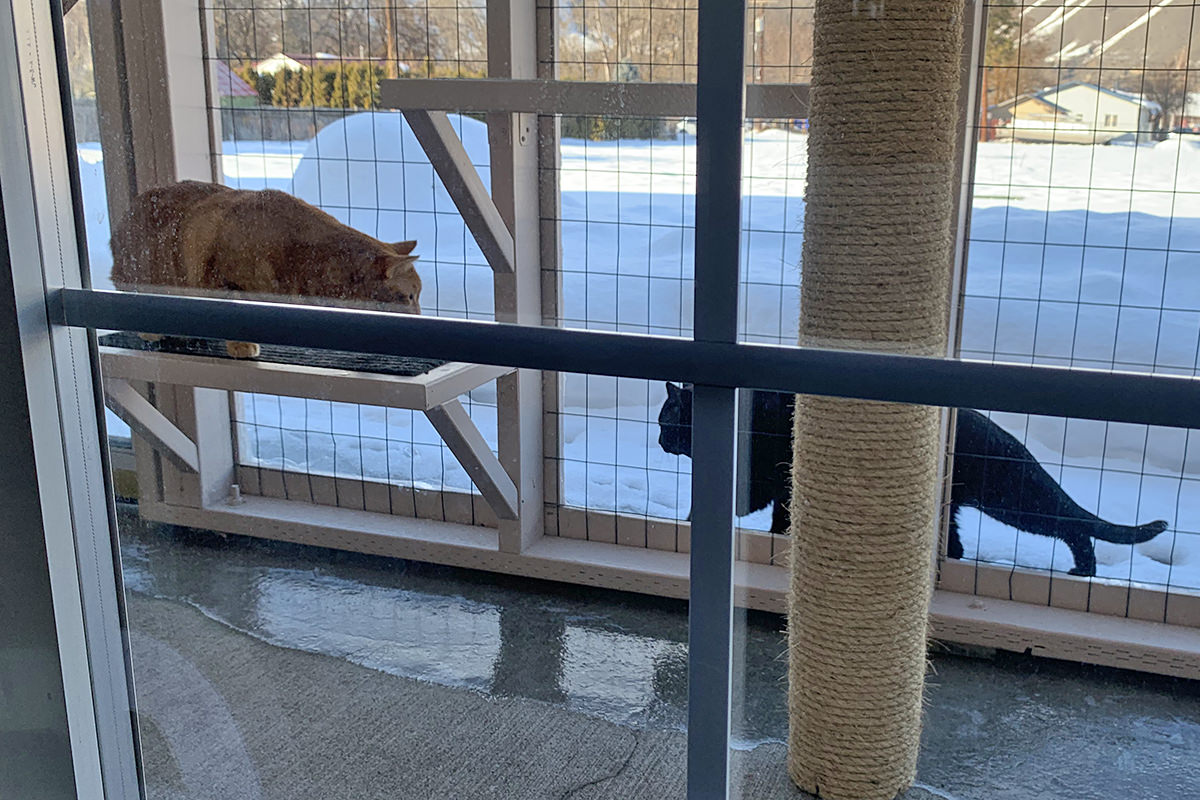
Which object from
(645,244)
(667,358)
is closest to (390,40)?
(645,244)

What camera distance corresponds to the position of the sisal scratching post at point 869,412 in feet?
2.64

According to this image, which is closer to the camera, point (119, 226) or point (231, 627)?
point (119, 226)

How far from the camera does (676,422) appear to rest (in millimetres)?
938

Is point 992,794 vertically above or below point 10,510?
below

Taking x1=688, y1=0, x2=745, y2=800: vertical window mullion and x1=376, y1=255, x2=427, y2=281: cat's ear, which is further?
x1=376, y1=255, x2=427, y2=281: cat's ear

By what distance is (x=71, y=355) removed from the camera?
1.10 meters

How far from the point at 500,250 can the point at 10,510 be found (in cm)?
61

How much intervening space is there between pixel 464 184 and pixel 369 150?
0.12 m

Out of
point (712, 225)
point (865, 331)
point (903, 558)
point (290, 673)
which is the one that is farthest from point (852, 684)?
point (290, 673)

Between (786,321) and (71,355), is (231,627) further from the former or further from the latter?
(786,321)

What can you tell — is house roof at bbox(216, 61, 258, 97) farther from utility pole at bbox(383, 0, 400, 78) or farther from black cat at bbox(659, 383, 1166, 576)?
black cat at bbox(659, 383, 1166, 576)

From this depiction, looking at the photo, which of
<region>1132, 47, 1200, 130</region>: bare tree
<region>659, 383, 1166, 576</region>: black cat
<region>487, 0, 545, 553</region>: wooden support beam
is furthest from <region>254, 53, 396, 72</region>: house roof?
<region>1132, 47, 1200, 130</region>: bare tree

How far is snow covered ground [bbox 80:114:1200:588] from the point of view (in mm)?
766

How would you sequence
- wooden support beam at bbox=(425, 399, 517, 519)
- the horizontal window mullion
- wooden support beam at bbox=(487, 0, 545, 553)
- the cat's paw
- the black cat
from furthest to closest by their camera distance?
the cat's paw → wooden support beam at bbox=(425, 399, 517, 519) → wooden support beam at bbox=(487, 0, 545, 553) → the black cat → the horizontal window mullion
